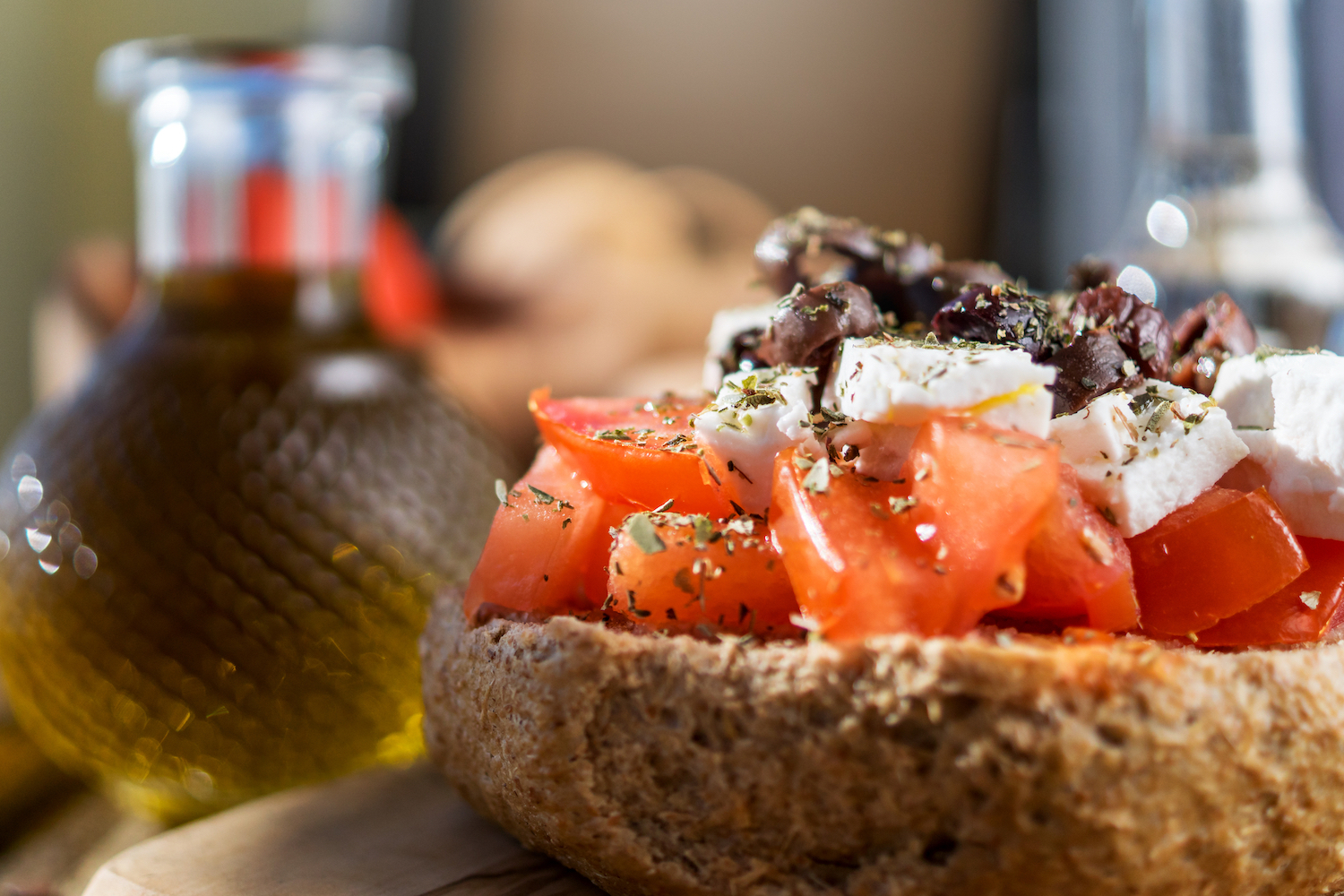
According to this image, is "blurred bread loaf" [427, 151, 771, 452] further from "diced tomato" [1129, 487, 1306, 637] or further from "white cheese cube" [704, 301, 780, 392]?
"diced tomato" [1129, 487, 1306, 637]

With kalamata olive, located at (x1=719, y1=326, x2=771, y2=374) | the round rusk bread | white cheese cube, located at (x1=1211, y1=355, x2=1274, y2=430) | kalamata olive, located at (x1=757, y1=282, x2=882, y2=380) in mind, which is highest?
kalamata olive, located at (x1=757, y1=282, x2=882, y2=380)

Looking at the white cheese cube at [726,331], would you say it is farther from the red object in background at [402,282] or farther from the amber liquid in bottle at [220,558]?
the red object in background at [402,282]

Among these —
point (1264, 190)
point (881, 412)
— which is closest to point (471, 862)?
point (881, 412)

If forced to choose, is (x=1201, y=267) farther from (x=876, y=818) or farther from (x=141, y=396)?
(x=141, y=396)

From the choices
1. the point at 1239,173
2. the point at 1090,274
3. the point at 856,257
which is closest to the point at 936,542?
the point at 856,257

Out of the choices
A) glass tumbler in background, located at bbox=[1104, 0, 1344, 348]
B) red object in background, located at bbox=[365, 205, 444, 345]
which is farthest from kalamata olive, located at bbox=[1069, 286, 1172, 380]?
red object in background, located at bbox=[365, 205, 444, 345]
